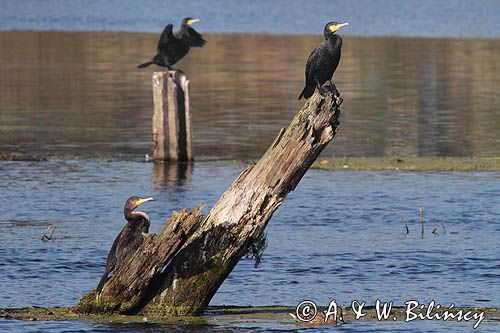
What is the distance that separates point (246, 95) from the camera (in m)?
26.7

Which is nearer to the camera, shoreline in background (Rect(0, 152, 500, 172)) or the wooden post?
the wooden post

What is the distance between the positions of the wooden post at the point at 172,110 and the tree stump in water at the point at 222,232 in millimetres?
7957

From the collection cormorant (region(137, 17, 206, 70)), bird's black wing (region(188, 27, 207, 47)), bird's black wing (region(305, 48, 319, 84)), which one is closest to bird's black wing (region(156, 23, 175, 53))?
cormorant (region(137, 17, 206, 70))

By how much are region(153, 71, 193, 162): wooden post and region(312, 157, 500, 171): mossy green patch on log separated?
179cm

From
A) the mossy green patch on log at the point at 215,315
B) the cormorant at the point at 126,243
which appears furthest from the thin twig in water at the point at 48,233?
the cormorant at the point at 126,243

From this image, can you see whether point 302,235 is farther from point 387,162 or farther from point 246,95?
point 246,95

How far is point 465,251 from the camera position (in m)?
12.2

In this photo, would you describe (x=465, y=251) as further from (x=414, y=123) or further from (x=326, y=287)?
(x=414, y=123)

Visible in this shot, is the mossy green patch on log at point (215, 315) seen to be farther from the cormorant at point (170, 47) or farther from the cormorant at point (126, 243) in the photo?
the cormorant at point (170, 47)

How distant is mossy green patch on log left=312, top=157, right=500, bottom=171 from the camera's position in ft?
56.4

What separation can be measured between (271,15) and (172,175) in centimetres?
4271

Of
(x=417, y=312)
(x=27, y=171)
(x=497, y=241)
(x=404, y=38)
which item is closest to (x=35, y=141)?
(x=27, y=171)

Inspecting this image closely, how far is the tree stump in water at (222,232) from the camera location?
355 inches

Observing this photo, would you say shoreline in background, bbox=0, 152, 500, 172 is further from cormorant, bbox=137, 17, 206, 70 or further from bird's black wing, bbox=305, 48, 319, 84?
bird's black wing, bbox=305, 48, 319, 84
